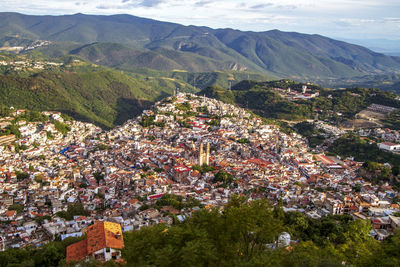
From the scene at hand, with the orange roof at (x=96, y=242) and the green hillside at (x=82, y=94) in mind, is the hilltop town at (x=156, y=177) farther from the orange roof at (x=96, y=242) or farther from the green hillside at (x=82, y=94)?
the green hillside at (x=82, y=94)

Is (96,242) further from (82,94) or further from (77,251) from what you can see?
(82,94)

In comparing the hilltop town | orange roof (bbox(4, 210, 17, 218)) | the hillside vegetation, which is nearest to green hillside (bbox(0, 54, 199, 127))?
the hilltop town

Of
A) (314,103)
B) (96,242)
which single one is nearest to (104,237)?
(96,242)

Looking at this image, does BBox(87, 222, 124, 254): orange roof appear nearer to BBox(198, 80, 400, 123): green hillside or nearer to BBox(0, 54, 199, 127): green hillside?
BBox(198, 80, 400, 123): green hillside

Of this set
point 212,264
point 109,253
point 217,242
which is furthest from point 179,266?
point 109,253

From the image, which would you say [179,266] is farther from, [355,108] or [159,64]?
[159,64]

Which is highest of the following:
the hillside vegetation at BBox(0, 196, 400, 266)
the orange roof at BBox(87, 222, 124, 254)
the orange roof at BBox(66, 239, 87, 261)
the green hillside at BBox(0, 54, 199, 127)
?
the hillside vegetation at BBox(0, 196, 400, 266)

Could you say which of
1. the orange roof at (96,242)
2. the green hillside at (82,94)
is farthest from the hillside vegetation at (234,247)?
the green hillside at (82,94)

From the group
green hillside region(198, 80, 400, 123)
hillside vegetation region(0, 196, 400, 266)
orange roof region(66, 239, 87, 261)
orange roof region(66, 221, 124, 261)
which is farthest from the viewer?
green hillside region(198, 80, 400, 123)
